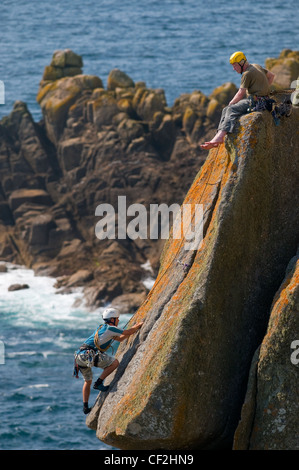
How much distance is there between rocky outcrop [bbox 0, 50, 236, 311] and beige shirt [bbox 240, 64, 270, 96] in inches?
2184

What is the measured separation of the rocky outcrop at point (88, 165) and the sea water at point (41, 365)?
266 centimetres

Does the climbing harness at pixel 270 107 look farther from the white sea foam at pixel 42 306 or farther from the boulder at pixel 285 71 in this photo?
the boulder at pixel 285 71

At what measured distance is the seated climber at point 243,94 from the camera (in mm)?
20641

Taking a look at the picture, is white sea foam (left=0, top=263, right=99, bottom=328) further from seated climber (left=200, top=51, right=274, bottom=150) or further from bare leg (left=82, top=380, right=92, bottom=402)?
seated climber (left=200, top=51, right=274, bottom=150)

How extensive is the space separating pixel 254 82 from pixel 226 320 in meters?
5.22

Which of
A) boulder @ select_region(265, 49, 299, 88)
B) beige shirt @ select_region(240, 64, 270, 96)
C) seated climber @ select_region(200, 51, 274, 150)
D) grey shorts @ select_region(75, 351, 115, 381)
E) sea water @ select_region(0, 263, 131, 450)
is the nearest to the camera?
seated climber @ select_region(200, 51, 274, 150)

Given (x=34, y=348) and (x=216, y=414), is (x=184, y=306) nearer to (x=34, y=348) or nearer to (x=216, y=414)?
(x=216, y=414)

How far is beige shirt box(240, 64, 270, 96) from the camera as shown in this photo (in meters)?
21.0

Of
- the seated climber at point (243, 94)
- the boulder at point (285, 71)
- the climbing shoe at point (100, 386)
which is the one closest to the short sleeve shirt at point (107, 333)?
the climbing shoe at point (100, 386)

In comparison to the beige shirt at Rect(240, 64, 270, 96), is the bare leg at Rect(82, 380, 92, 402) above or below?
below

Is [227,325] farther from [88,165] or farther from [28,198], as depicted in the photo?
[88,165]

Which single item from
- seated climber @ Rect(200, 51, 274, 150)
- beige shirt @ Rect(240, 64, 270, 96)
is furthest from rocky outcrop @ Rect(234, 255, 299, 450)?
beige shirt @ Rect(240, 64, 270, 96)
